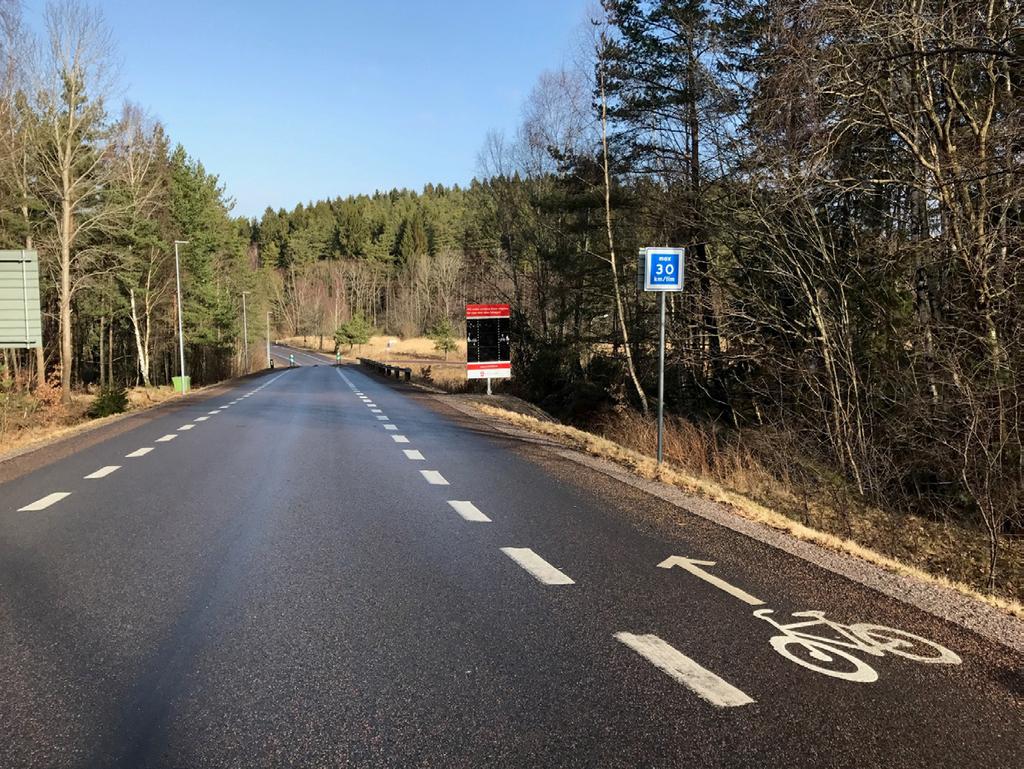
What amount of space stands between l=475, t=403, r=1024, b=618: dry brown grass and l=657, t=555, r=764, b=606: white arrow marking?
1.61 metres

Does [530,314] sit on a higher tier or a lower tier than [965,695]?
higher

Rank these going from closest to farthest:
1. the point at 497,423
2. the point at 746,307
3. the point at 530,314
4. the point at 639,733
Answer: the point at 639,733 → the point at 746,307 → the point at 497,423 → the point at 530,314

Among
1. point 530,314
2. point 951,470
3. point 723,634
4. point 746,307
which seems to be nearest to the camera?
point 723,634

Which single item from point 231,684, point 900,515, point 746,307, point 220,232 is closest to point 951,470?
point 900,515

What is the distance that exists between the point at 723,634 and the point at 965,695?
45.6 inches

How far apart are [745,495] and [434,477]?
4.24 metres

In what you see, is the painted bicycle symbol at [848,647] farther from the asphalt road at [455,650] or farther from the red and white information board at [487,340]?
the red and white information board at [487,340]

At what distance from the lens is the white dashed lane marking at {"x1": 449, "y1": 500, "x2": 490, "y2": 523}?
7.29 meters

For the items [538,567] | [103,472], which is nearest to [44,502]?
[103,472]

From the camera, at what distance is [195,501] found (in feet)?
26.6

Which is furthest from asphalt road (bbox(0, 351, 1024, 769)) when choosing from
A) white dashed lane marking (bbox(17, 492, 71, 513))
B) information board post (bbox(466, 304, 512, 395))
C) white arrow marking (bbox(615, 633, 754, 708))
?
information board post (bbox(466, 304, 512, 395))

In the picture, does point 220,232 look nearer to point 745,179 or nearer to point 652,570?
point 745,179

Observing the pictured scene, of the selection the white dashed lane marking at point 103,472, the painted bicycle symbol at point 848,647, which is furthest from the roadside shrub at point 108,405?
the painted bicycle symbol at point 848,647

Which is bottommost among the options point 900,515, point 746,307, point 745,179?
point 900,515
